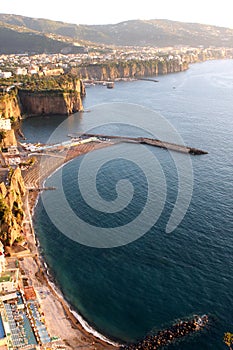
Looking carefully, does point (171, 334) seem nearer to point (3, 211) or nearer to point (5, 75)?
point (3, 211)

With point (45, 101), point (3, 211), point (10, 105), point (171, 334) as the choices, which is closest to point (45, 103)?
point (45, 101)

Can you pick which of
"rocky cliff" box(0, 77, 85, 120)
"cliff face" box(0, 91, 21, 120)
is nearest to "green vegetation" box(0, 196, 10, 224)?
"cliff face" box(0, 91, 21, 120)

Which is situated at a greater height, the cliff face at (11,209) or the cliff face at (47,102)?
the cliff face at (47,102)

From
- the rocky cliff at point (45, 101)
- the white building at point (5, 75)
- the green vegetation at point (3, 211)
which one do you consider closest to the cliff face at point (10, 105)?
the rocky cliff at point (45, 101)

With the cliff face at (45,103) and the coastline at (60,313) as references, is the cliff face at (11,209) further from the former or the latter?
the cliff face at (45,103)

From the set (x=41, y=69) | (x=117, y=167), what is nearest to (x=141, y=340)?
(x=117, y=167)

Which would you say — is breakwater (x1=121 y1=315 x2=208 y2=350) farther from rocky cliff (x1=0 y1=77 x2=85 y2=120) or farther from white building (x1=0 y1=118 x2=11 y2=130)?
rocky cliff (x1=0 y1=77 x2=85 y2=120)
